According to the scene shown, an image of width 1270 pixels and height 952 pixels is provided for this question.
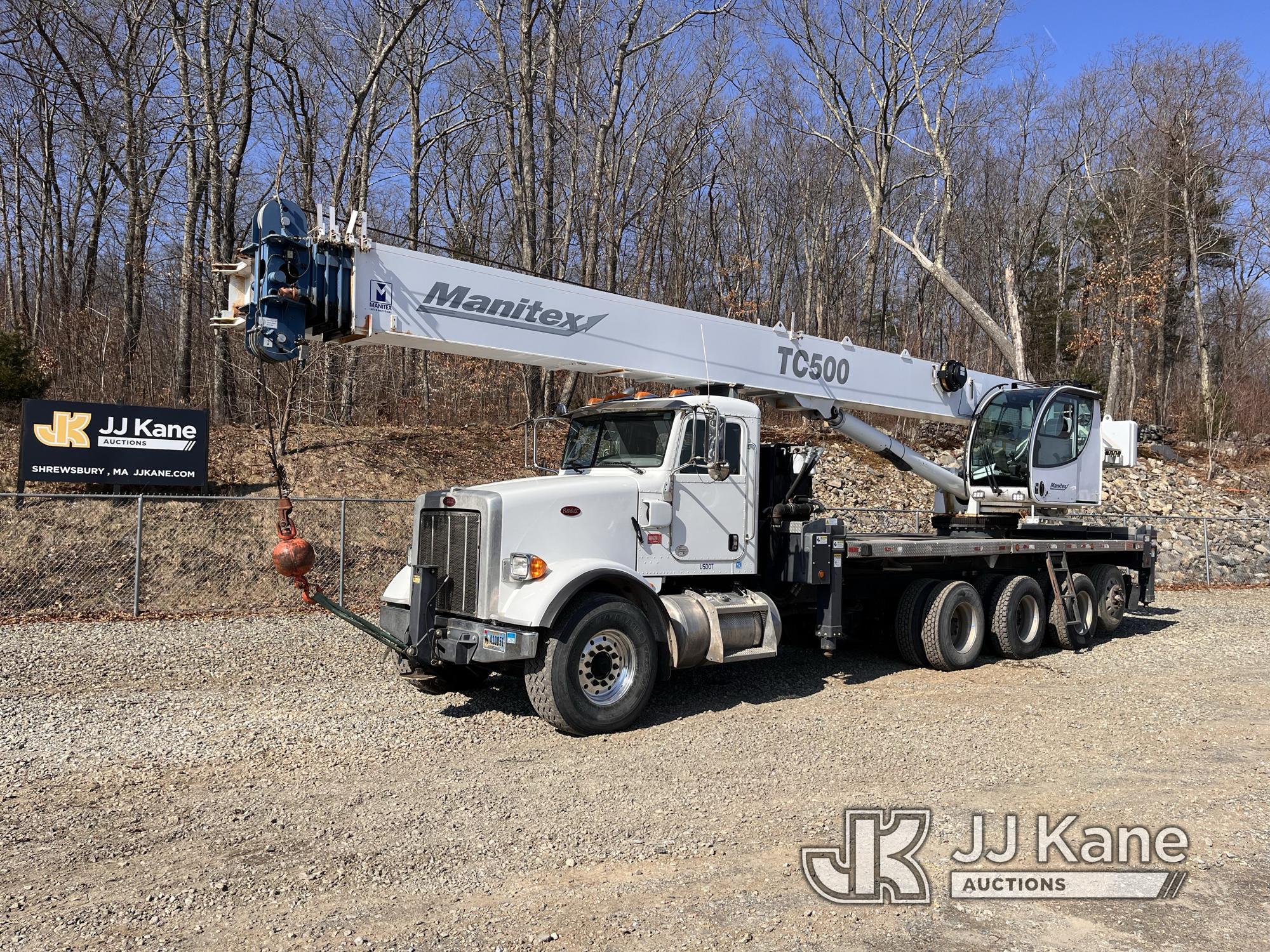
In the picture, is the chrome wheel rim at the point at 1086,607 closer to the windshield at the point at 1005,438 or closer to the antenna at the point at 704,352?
the windshield at the point at 1005,438

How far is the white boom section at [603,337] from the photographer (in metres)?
6.54

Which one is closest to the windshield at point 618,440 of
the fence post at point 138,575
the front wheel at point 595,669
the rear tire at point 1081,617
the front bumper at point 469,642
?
the front wheel at point 595,669

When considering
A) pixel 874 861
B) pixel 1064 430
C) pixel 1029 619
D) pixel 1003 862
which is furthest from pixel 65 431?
pixel 1064 430

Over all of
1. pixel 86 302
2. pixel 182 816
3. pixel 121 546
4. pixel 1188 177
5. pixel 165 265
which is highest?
pixel 1188 177

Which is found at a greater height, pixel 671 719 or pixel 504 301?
pixel 504 301

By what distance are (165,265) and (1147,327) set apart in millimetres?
34278

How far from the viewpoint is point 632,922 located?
4.13 meters

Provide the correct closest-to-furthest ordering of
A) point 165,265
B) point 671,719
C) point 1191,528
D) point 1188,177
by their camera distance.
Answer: point 671,719 < point 1191,528 < point 165,265 < point 1188,177

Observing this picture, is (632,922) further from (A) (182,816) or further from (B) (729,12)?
(B) (729,12)

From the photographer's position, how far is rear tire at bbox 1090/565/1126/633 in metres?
12.7

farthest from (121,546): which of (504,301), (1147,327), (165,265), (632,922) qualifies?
(1147,327)

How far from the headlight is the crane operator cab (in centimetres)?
706

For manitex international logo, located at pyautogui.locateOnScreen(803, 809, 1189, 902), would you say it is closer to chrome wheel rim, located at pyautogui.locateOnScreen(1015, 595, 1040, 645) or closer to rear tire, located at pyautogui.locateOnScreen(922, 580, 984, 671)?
rear tire, located at pyautogui.locateOnScreen(922, 580, 984, 671)

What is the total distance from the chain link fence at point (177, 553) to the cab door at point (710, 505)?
421 centimetres
